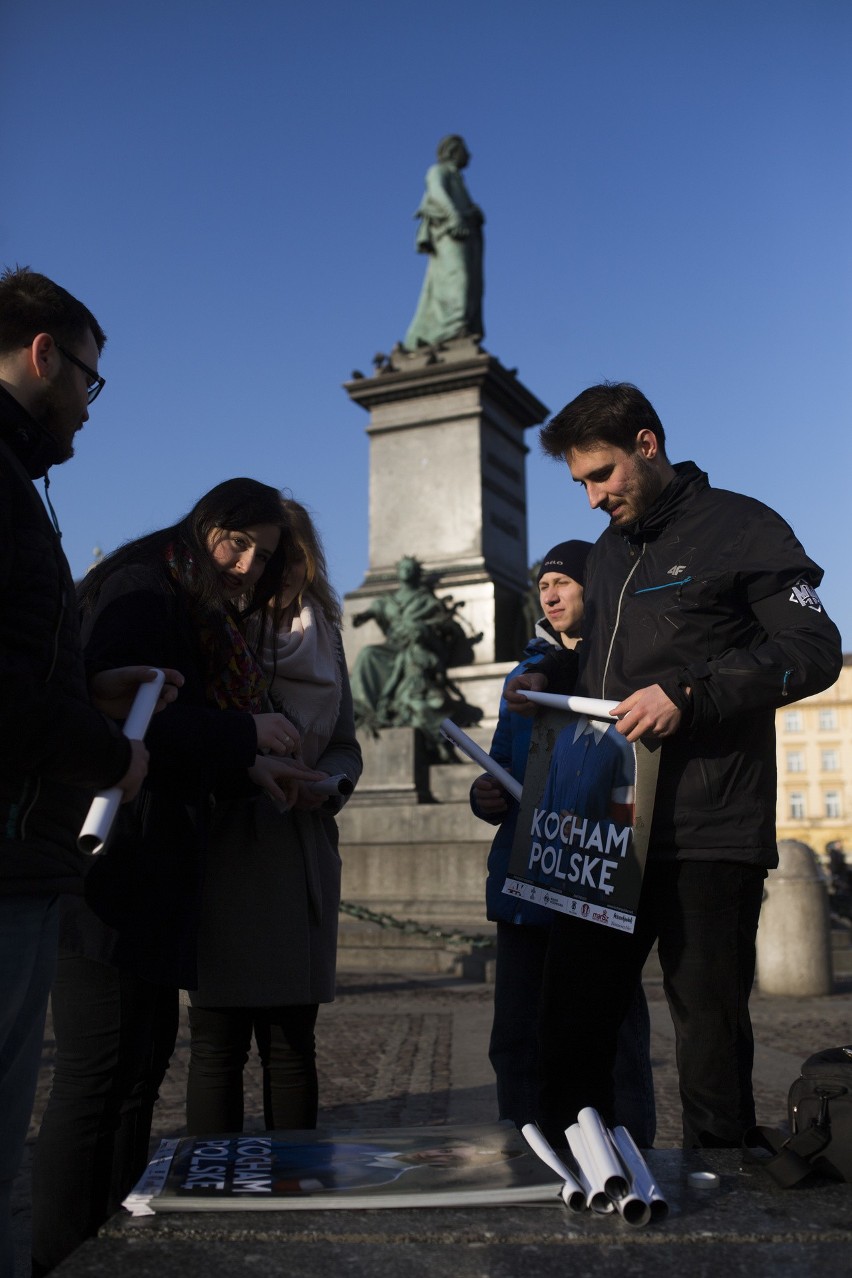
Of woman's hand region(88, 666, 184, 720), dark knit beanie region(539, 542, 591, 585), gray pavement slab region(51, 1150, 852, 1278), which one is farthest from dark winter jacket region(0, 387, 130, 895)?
dark knit beanie region(539, 542, 591, 585)

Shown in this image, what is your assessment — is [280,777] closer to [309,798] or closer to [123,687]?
[309,798]

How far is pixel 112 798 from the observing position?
1973 mm

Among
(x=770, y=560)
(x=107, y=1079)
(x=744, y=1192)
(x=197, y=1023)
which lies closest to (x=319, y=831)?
(x=197, y=1023)

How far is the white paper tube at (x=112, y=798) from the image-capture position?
187cm

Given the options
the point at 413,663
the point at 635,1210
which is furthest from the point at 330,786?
the point at 413,663

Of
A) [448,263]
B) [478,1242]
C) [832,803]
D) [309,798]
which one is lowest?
[478,1242]

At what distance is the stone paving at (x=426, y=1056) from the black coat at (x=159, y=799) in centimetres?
100

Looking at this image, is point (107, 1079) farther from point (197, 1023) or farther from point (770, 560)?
point (770, 560)

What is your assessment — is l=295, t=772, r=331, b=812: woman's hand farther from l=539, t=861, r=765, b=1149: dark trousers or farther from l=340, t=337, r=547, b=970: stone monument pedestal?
l=340, t=337, r=547, b=970: stone monument pedestal

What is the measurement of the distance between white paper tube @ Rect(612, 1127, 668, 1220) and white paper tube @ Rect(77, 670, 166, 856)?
92cm

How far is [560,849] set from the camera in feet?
9.46

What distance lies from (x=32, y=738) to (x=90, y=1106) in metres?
0.99

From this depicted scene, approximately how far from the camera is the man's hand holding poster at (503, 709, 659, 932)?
2670 mm

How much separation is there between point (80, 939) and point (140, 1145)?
1.70 feet
